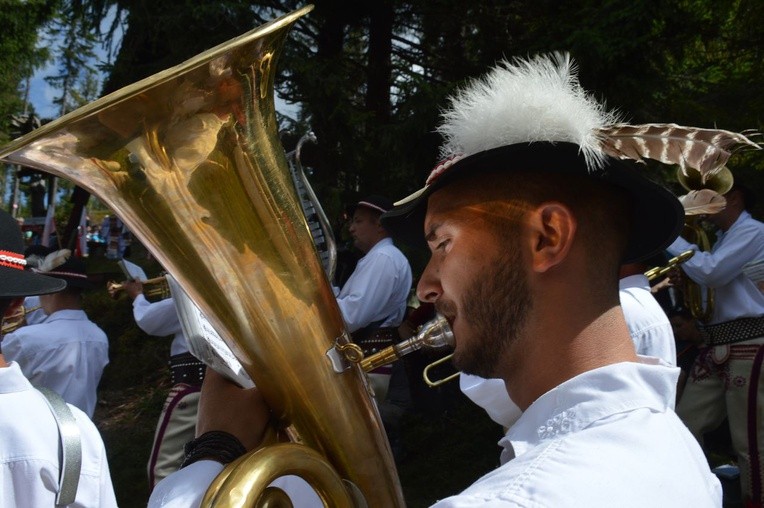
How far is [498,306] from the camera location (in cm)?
133

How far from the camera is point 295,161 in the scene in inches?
83.4

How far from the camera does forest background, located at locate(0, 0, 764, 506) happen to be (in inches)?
231

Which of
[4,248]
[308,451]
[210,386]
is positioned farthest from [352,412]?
[4,248]

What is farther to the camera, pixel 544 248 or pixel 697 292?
pixel 697 292

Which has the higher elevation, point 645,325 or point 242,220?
point 242,220

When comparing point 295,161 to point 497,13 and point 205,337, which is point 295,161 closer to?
point 205,337

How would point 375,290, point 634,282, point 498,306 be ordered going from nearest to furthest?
point 498,306, point 634,282, point 375,290

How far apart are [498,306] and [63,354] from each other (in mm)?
4070

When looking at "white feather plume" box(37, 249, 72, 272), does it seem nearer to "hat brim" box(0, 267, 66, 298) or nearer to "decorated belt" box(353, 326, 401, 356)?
"decorated belt" box(353, 326, 401, 356)

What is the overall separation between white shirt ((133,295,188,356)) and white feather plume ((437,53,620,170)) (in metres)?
4.08

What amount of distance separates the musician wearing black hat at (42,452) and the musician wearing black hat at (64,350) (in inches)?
105

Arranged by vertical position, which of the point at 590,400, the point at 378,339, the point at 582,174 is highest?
the point at 582,174

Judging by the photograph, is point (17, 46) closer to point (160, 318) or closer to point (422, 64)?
point (422, 64)

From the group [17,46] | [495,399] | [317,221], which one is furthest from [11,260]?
[17,46]
